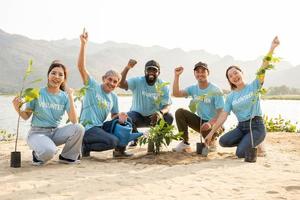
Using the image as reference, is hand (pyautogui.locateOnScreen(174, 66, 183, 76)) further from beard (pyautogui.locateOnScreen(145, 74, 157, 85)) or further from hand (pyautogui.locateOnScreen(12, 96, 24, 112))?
hand (pyautogui.locateOnScreen(12, 96, 24, 112))

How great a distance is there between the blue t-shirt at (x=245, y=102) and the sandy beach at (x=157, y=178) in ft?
2.43

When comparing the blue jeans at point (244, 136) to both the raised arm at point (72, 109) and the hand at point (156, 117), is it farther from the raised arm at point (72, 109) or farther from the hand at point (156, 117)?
the raised arm at point (72, 109)

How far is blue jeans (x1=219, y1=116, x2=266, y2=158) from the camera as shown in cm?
→ 633

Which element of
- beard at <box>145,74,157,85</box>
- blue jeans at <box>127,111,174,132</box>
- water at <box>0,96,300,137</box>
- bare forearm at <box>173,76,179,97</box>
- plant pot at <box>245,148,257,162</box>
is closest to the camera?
plant pot at <box>245,148,257,162</box>

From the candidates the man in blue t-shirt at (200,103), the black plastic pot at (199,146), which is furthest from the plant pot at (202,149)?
the man in blue t-shirt at (200,103)

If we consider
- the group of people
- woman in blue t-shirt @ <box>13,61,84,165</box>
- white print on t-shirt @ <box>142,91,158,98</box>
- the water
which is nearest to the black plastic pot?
the group of people

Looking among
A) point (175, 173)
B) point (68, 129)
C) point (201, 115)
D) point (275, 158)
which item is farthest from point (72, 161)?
point (275, 158)

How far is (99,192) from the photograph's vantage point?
4.12 meters

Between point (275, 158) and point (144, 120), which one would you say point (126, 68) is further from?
point (275, 158)

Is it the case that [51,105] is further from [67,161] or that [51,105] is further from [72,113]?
[67,161]

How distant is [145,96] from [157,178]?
106 inches

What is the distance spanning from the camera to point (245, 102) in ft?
20.8

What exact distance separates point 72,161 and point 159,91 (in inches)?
74.3

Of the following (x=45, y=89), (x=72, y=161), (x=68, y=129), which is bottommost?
(x=72, y=161)
